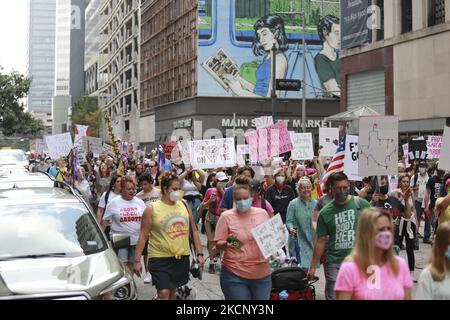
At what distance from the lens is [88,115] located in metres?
77.8

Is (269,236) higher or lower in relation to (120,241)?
higher

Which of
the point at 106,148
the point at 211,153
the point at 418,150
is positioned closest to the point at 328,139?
the point at 418,150

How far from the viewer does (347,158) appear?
33.4 ft

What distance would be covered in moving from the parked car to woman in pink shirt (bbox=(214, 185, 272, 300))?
2.97 feet

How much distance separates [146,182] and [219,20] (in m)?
44.3

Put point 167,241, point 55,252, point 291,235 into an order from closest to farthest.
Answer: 1. point 55,252
2. point 167,241
3. point 291,235

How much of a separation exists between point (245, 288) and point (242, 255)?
0.99 ft

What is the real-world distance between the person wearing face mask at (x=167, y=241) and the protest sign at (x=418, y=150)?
12520mm

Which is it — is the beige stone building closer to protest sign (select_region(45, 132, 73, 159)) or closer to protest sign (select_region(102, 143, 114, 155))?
protest sign (select_region(102, 143, 114, 155))

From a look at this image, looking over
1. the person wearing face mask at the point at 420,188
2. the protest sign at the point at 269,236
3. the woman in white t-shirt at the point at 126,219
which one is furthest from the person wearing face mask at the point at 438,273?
the person wearing face mask at the point at 420,188

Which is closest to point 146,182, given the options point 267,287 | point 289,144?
point 267,287

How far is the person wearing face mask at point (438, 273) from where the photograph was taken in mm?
4430

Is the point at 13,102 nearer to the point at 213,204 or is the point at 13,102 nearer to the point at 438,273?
the point at 213,204

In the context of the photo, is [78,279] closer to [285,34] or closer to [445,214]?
[445,214]
